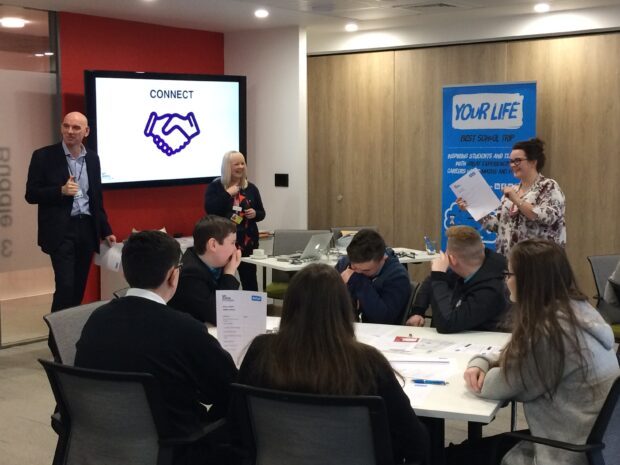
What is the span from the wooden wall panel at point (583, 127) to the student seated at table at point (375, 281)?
12.2 ft

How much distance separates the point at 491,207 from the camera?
6453 millimetres

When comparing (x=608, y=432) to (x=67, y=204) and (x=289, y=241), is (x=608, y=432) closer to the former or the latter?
(x=67, y=204)

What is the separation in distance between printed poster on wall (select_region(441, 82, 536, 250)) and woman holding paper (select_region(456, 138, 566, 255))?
5.08 ft

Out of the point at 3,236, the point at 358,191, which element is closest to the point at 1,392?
the point at 3,236

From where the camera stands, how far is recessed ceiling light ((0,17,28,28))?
6.98 m

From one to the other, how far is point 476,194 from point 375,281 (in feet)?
7.26

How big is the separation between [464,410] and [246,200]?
15.4ft

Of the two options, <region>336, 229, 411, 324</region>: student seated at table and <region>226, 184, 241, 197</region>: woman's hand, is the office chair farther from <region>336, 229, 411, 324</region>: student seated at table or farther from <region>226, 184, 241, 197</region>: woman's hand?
<region>226, 184, 241, 197</region>: woman's hand

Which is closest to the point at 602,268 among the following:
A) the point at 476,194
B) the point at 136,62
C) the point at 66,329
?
the point at 476,194

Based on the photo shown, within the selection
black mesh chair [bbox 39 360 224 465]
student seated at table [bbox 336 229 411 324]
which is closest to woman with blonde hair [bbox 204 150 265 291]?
student seated at table [bbox 336 229 411 324]

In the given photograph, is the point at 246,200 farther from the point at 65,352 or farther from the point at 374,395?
the point at 374,395

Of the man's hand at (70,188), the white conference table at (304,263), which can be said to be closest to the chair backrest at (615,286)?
the white conference table at (304,263)

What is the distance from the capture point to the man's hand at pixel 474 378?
3.13 m

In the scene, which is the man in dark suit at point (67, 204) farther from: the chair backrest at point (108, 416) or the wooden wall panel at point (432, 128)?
the chair backrest at point (108, 416)
